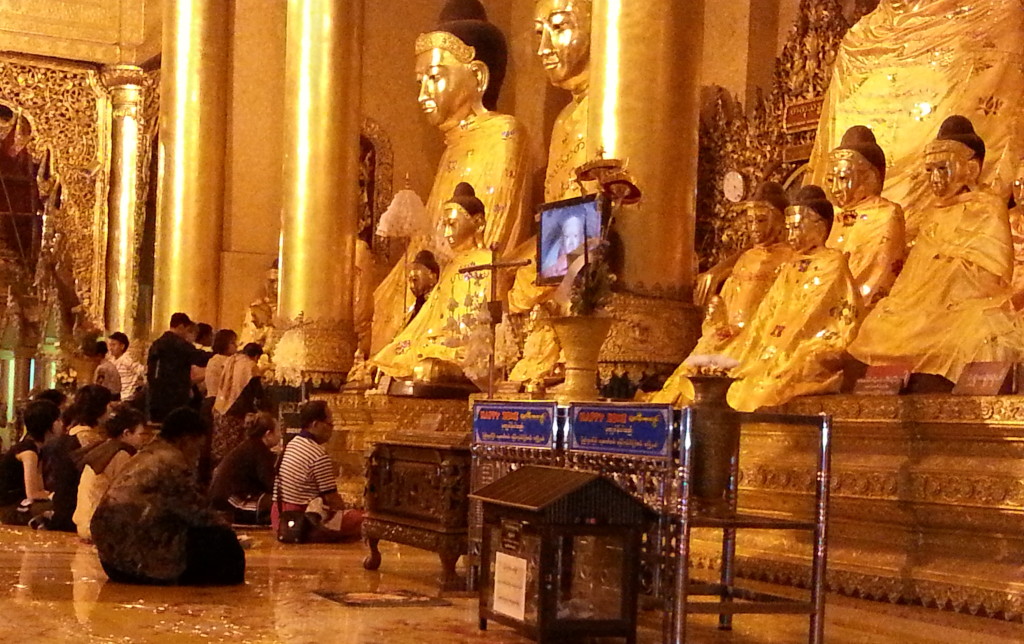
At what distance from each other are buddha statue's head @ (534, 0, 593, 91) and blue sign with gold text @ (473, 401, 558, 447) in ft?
15.6

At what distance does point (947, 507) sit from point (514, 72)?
7.94 metres

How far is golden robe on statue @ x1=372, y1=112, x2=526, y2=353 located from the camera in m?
10.6

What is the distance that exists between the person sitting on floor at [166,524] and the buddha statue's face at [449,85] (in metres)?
5.60

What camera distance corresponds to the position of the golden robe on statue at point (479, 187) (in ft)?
34.9

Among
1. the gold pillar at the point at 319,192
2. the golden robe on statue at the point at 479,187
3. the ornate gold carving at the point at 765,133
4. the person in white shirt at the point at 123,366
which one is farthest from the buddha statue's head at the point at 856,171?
the person in white shirt at the point at 123,366

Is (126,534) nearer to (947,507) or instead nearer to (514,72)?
(947,507)

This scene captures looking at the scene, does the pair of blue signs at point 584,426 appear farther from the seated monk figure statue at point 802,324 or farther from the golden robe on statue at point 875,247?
the golden robe on statue at point 875,247

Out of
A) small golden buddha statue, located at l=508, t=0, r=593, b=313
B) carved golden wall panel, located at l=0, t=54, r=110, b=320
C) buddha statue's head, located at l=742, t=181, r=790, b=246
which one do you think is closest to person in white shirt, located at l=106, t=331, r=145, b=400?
small golden buddha statue, located at l=508, t=0, r=593, b=313

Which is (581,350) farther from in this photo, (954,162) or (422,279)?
(422,279)

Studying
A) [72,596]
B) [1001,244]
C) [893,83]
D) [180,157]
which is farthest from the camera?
[180,157]

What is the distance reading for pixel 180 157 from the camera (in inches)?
492

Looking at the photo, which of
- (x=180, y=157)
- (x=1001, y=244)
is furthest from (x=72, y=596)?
(x=180, y=157)

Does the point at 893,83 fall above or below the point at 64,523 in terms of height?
above

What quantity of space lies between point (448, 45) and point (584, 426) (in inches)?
256
